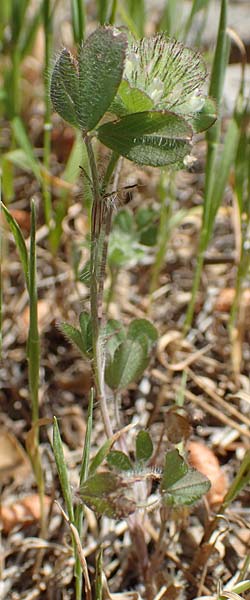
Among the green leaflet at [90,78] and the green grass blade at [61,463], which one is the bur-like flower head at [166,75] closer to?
the green leaflet at [90,78]

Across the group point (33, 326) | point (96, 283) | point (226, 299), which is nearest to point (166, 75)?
point (96, 283)

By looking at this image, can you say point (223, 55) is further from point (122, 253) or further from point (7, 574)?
point (7, 574)

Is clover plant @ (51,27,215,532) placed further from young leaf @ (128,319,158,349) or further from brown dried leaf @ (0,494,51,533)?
brown dried leaf @ (0,494,51,533)

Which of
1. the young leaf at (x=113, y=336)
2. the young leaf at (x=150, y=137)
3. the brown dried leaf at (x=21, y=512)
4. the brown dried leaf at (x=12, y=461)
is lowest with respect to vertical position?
the brown dried leaf at (x=21, y=512)

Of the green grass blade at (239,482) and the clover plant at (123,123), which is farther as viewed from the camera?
the green grass blade at (239,482)

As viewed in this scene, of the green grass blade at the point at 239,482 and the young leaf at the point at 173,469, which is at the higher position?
the young leaf at the point at 173,469

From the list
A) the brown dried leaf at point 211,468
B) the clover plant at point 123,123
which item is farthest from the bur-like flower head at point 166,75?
the brown dried leaf at point 211,468

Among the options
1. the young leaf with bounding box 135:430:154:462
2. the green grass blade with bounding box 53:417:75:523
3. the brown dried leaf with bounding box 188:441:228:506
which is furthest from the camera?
the brown dried leaf with bounding box 188:441:228:506

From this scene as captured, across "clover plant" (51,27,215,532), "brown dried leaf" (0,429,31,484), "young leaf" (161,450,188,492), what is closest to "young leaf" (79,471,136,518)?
"clover plant" (51,27,215,532)

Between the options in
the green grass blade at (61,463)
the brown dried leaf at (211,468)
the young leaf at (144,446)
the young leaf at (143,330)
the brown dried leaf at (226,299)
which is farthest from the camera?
the brown dried leaf at (226,299)
